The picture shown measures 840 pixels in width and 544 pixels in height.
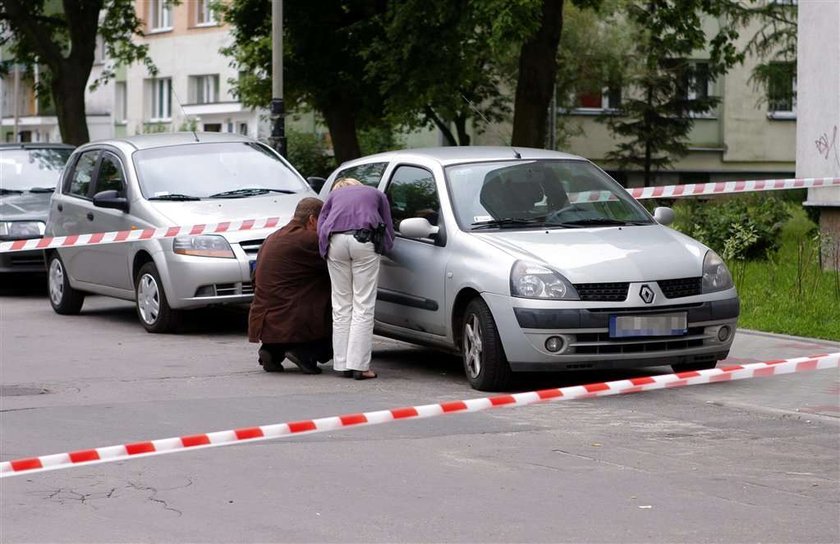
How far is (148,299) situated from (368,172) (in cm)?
290

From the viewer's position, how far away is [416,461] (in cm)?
801

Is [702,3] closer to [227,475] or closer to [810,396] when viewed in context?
[810,396]

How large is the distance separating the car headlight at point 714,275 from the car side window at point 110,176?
21.3 ft

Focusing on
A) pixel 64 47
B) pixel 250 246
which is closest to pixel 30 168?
pixel 250 246

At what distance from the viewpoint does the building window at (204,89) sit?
61250 millimetres

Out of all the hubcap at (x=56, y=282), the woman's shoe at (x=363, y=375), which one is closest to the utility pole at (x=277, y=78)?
the hubcap at (x=56, y=282)

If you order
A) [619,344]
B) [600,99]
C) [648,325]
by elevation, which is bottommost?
[619,344]

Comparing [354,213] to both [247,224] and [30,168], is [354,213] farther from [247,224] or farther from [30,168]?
[30,168]

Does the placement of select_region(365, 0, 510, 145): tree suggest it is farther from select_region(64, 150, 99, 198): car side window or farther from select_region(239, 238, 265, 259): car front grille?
select_region(239, 238, 265, 259): car front grille

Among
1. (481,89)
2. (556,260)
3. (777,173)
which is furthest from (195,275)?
(777,173)

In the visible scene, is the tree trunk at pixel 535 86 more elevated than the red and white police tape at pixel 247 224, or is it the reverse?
the tree trunk at pixel 535 86

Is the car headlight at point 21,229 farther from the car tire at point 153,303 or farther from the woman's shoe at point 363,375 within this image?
the woman's shoe at point 363,375

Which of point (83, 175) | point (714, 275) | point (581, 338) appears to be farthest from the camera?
point (83, 175)

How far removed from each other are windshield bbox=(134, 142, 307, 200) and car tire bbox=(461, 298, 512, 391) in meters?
4.71
